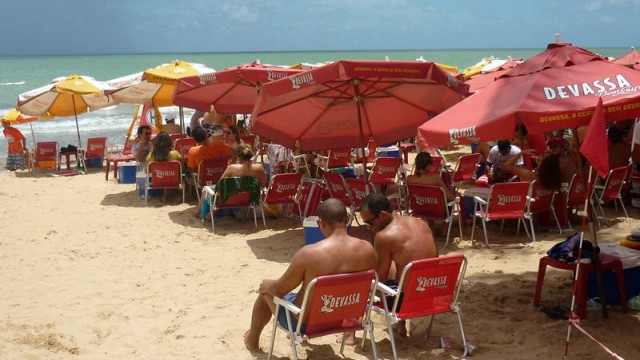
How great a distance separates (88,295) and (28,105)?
33.7ft

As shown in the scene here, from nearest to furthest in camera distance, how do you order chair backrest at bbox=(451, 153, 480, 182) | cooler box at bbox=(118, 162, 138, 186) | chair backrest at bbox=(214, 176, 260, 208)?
chair backrest at bbox=(214, 176, 260, 208) → chair backrest at bbox=(451, 153, 480, 182) → cooler box at bbox=(118, 162, 138, 186)

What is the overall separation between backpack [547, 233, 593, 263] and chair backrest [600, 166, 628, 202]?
3080 mm

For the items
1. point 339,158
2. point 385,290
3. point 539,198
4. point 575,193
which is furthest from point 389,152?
point 385,290

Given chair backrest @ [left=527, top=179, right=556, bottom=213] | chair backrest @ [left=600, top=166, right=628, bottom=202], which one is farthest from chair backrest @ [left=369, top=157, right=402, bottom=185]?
chair backrest @ [left=600, top=166, right=628, bottom=202]

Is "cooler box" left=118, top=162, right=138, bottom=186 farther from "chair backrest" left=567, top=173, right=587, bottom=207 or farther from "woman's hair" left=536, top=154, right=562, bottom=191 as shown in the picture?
"chair backrest" left=567, top=173, right=587, bottom=207

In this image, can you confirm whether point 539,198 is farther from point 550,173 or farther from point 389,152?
point 389,152

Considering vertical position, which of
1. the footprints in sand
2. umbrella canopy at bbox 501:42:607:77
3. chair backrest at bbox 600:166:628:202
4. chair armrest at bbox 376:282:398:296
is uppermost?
umbrella canopy at bbox 501:42:607:77

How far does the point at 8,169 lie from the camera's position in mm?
16641

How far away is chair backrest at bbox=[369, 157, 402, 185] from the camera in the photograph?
10125 millimetres

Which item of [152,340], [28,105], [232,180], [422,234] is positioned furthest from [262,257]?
[28,105]

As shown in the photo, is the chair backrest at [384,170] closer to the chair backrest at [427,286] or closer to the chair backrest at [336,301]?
the chair backrest at [427,286]

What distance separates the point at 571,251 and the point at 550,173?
2.57m

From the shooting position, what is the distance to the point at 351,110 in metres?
8.81

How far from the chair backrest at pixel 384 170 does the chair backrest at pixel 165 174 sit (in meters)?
2.80
